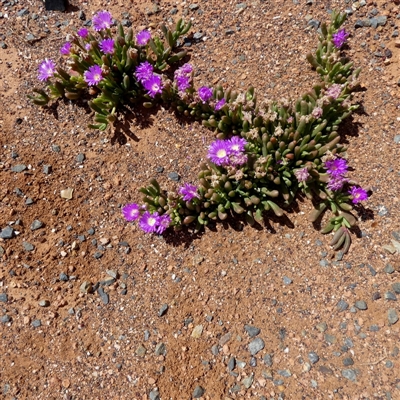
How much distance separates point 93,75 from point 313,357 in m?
2.91

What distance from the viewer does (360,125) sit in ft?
11.6

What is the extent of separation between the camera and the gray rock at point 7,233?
3363 mm

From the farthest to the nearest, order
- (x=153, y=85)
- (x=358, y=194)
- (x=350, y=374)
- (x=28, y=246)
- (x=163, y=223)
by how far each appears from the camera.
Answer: (x=153, y=85) < (x=28, y=246) < (x=163, y=223) < (x=358, y=194) < (x=350, y=374)

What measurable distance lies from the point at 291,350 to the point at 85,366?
1.48 meters

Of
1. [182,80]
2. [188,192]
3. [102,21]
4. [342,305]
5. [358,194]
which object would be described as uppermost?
[102,21]

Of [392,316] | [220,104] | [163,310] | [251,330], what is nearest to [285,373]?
[251,330]

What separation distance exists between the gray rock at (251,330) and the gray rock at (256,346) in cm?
4

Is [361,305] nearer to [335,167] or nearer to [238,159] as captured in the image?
[335,167]

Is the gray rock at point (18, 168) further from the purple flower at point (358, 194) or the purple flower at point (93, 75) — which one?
the purple flower at point (358, 194)

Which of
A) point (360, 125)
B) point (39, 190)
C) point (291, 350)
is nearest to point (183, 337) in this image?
point (291, 350)

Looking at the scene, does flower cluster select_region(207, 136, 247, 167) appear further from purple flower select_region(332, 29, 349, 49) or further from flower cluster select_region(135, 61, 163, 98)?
purple flower select_region(332, 29, 349, 49)

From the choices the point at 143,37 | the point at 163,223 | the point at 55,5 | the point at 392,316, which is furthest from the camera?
the point at 55,5

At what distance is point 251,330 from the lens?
9.64 ft

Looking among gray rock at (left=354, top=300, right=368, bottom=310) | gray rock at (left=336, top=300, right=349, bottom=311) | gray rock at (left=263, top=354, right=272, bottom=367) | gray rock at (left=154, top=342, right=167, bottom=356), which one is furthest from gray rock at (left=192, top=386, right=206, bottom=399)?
gray rock at (left=354, top=300, right=368, bottom=310)
